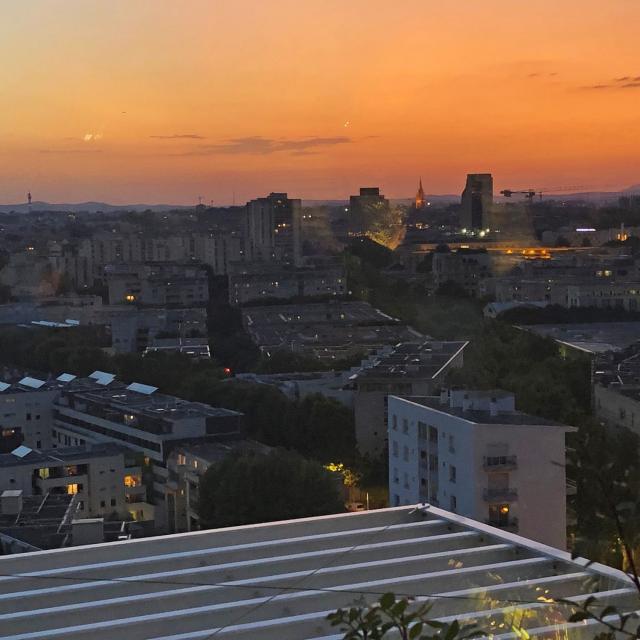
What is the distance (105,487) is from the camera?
6.16 meters

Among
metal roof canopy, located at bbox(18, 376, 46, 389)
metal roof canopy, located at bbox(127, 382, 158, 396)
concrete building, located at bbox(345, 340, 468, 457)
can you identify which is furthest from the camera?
metal roof canopy, located at bbox(18, 376, 46, 389)

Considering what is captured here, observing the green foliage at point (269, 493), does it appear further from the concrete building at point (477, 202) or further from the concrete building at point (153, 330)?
the concrete building at point (477, 202)

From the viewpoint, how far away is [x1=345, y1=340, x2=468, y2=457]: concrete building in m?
6.68

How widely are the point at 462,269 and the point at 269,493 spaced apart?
14501 millimetres

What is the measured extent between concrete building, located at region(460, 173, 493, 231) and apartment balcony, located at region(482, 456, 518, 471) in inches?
1041

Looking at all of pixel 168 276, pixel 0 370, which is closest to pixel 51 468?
pixel 0 370

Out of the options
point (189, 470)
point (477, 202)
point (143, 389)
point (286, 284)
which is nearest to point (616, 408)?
point (189, 470)

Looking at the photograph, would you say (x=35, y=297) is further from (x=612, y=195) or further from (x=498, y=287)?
(x=612, y=195)

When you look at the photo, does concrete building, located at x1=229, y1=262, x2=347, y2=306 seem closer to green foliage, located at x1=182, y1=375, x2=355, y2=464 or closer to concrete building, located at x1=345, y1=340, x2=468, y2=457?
concrete building, located at x1=345, y1=340, x2=468, y2=457

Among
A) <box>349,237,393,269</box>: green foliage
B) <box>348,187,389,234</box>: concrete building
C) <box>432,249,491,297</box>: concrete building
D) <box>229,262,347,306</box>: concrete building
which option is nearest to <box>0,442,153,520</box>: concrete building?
<box>229,262,347,306</box>: concrete building

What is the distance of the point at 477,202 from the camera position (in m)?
30.6

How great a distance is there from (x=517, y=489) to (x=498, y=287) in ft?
42.1

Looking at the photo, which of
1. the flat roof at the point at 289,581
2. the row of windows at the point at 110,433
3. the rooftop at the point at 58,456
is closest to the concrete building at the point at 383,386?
the row of windows at the point at 110,433

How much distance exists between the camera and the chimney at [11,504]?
4.79 m
